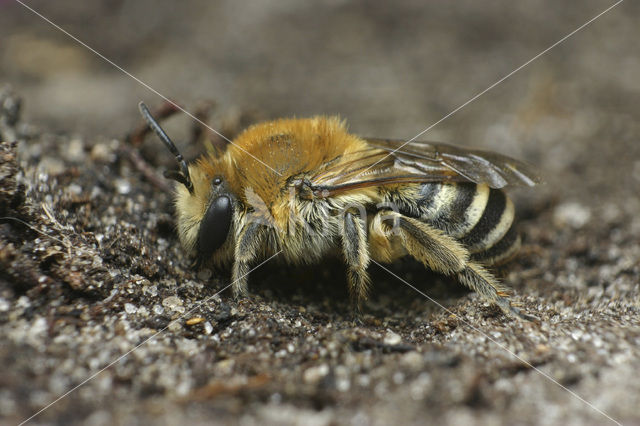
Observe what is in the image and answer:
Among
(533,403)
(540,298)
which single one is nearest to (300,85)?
(540,298)

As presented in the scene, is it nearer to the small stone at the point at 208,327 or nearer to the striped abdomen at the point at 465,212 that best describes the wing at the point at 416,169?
the striped abdomen at the point at 465,212

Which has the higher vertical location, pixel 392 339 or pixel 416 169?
pixel 416 169

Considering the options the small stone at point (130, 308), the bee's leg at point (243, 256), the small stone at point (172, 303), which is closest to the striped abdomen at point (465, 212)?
the bee's leg at point (243, 256)

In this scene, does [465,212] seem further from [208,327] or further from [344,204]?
[208,327]

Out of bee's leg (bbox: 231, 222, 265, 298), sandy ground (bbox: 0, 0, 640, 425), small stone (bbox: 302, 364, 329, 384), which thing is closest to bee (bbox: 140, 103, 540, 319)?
bee's leg (bbox: 231, 222, 265, 298)

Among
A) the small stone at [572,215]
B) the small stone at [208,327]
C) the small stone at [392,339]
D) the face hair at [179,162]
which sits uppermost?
the face hair at [179,162]

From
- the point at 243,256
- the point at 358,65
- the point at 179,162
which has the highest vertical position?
the point at 358,65

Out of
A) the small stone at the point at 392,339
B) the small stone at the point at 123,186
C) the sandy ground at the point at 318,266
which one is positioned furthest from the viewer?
the small stone at the point at 123,186

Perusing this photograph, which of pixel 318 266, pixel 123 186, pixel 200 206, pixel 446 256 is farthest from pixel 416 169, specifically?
pixel 123 186

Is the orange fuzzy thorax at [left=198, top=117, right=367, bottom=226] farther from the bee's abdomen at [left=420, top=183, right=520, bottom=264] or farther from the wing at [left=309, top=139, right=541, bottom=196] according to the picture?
the bee's abdomen at [left=420, top=183, right=520, bottom=264]
